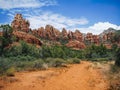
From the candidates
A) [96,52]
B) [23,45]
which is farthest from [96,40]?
[23,45]

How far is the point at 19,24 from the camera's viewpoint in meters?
86.1

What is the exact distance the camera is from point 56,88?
462 inches

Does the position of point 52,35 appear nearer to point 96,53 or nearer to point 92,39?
point 92,39

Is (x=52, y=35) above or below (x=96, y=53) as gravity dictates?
above

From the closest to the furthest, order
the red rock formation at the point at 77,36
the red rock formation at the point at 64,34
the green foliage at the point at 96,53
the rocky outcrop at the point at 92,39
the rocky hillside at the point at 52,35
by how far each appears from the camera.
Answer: the green foliage at the point at 96,53, the rocky hillside at the point at 52,35, the red rock formation at the point at 64,34, the red rock formation at the point at 77,36, the rocky outcrop at the point at 92,39

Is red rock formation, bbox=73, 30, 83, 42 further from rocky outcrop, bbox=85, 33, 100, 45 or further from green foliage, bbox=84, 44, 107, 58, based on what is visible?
green foliage, bbox=84, 44, 107, 58

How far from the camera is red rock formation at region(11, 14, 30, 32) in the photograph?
84863 millimetres

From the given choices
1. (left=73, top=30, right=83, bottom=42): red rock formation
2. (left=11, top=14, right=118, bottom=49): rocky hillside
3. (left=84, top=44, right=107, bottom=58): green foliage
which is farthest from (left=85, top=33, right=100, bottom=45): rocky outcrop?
(left=84, top=44, right=107, bottom=58): green foliage

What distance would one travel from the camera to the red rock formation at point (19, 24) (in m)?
84.9

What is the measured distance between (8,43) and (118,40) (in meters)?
66.7

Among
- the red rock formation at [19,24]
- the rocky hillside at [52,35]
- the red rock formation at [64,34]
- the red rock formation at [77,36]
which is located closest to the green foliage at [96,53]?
the rocky hillside at [52,35]

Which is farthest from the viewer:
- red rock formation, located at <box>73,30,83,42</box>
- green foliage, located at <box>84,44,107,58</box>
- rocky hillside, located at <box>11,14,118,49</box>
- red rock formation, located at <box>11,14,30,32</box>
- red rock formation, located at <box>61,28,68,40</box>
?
red rock formation, located at <box>73,30,83,42</box>

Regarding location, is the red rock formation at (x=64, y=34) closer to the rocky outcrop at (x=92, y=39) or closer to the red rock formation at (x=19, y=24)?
the rocky outcrop at (x=92, y=39)

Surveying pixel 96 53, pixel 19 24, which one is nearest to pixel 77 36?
pixel 19 24
